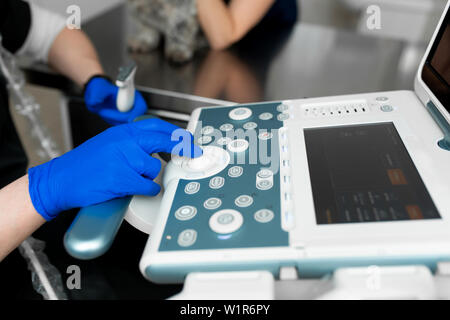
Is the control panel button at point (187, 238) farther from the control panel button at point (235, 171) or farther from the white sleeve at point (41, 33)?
the white sleeve at point (41, 33)

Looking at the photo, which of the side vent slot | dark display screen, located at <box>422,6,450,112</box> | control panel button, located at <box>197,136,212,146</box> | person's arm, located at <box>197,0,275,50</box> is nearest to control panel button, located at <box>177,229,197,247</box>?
control panel button, located at <box>197,136,212,146</box>

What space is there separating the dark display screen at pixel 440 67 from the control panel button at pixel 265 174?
281mm

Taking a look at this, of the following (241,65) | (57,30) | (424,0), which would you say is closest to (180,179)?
(241,65)

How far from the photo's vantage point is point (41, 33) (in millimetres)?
1139

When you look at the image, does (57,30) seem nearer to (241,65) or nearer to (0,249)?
(241,65)

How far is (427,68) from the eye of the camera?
2.08 feet

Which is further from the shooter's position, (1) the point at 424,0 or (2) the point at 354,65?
(1) the point at 424,0

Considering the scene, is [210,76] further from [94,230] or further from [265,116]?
[94,230]

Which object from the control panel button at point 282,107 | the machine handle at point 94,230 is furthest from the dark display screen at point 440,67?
the machine handle at point 94,230

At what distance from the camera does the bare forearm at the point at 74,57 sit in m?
1.06

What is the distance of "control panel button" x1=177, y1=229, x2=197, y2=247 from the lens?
1.45 feet

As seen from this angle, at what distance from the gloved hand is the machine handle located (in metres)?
0.44

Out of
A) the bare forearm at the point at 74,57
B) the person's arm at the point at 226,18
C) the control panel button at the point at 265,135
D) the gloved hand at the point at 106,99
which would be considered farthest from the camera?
the person's arm at the point at 226,18
